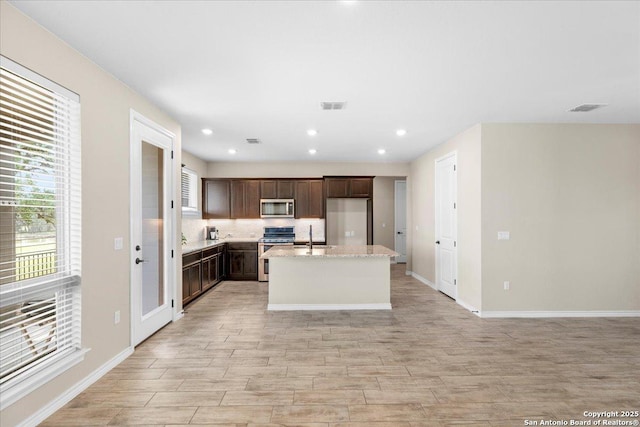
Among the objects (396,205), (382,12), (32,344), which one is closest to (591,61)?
(382,12)

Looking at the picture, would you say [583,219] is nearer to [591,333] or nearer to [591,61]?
[591,333]

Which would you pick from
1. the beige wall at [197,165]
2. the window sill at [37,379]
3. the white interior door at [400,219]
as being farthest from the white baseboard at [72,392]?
the white interior door at [400,219]

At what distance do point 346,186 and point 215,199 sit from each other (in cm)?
298

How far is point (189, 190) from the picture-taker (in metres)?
7.01

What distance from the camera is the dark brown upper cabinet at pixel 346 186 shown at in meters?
7.67

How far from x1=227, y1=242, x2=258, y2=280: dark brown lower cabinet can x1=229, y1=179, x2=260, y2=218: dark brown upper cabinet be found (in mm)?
772

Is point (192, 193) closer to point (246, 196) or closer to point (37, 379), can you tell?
point (246, 196)

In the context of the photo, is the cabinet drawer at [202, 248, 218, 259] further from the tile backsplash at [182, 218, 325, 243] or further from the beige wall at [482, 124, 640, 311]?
the beige wall at [482, 124, 640, 311]

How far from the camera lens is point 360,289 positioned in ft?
16.7

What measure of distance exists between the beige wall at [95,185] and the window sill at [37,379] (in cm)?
5

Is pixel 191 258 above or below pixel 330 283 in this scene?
above

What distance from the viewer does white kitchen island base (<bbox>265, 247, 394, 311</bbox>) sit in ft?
16.7

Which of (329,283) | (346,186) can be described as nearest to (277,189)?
(346,186)

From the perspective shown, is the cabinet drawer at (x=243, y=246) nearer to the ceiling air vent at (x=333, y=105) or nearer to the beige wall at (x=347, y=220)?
the beige wall at (x=347, y=220)
